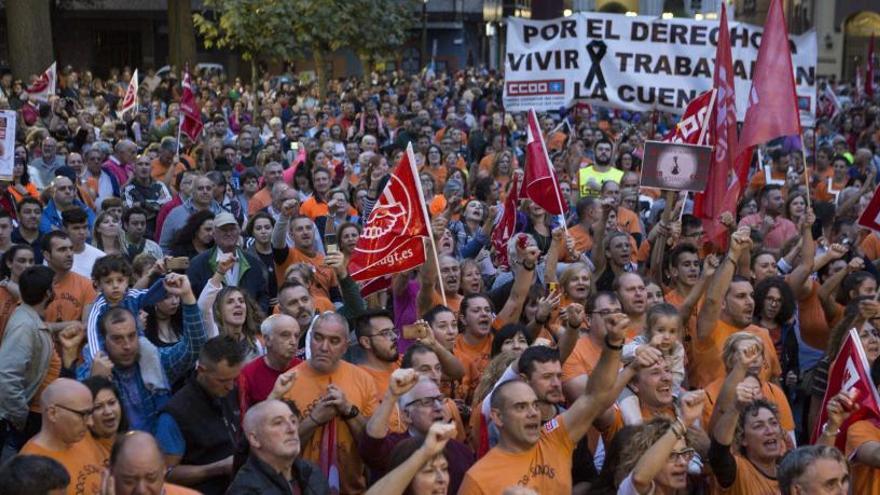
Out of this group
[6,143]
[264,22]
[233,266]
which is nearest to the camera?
[233,266]

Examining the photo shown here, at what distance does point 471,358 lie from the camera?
7777 mm

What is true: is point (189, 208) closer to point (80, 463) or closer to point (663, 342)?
point (663, 342)

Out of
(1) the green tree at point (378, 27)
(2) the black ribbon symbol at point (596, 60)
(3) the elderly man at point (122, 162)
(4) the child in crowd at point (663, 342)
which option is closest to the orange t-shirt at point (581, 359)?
(4) the child in crowd at point (663, 342)

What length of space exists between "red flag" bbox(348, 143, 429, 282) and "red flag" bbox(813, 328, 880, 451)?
2.63 meters

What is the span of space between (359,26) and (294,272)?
20.3 meters

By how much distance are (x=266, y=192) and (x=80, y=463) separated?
289 inches

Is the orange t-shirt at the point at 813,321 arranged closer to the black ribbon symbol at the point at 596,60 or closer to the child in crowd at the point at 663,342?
the child in crowd at the point at 663,342

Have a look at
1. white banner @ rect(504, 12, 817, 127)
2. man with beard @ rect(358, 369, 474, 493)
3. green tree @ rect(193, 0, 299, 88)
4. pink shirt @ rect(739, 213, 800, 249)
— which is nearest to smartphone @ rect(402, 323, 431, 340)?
man with beard @ rect(358, 369, 474, 493)

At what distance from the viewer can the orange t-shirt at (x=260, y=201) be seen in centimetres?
1257

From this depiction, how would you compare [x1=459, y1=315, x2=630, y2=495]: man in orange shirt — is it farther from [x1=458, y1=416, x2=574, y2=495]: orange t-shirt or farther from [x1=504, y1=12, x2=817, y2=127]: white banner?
[x1=504, y1=12, x2=817, y2=127]: white banner

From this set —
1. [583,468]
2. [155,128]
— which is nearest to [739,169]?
[583,468]

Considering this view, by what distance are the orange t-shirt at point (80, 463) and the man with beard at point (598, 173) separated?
861cm

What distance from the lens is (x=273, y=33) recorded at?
85.5ft

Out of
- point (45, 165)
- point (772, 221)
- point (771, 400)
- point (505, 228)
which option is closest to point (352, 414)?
point (771, 400)
